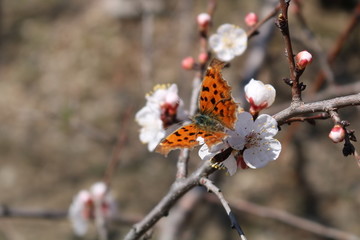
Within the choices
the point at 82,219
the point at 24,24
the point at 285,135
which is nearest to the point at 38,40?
the point at 24,24

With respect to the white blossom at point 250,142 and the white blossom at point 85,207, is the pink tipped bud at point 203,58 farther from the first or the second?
the white blossom at point 85,207

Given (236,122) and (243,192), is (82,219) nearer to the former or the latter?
(243,192)

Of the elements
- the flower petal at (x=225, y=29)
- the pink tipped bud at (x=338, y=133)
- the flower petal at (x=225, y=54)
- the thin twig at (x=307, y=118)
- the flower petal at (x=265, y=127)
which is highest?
A: the flower petal at (x=225, y=29)

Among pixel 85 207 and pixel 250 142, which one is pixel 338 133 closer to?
pixel 250 142

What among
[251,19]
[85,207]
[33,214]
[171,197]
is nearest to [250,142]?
[171,197]

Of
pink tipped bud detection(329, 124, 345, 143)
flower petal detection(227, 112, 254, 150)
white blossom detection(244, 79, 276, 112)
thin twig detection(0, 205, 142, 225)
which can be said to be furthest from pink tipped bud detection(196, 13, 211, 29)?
thin twig detection(0, 205, 142, 225)

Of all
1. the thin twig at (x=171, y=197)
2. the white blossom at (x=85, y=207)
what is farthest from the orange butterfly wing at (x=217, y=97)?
the white blossom at (x=85, y=207)

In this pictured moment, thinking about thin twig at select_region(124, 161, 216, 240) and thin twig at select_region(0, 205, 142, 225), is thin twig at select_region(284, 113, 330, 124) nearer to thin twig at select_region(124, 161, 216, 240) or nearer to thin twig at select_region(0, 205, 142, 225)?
thin twig at select_region(124, 161, 216, 240)
